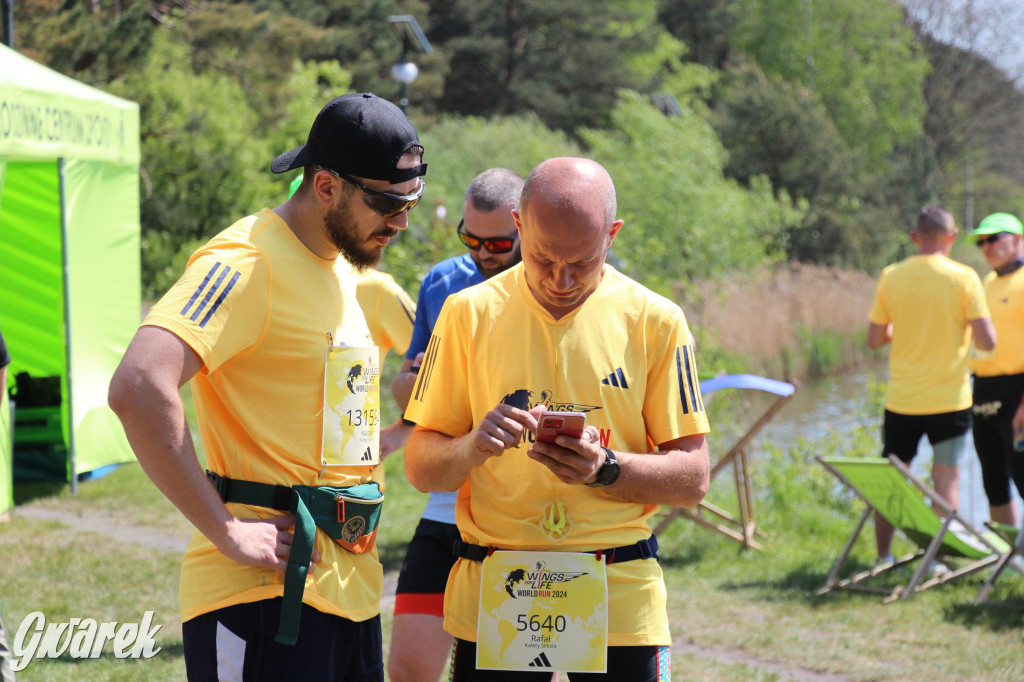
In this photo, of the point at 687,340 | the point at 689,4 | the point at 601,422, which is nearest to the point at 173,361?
the point at 601,422

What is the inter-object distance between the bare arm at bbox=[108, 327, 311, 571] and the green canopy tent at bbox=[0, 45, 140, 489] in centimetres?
610

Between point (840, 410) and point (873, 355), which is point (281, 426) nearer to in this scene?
point (840, 410)

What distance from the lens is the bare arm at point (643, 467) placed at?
208 cm

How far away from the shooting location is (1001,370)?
6.39 meters

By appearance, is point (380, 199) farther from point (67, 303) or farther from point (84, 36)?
point (84, 36)

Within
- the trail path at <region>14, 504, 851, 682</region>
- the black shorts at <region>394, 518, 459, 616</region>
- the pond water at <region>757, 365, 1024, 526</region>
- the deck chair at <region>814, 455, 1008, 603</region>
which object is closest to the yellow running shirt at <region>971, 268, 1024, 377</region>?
the deck chair at <region>814, 455, 1008, 603</region>

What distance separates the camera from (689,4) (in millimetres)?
58688

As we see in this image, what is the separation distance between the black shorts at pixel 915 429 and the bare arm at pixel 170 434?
16.7ft

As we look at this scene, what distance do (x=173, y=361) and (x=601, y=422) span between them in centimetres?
91

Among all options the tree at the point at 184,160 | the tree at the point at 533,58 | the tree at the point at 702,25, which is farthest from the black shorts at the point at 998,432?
the tree at the point at 702,25

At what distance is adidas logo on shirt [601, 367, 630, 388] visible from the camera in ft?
7.49

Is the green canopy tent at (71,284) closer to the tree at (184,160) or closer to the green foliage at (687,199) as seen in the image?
the tree at (184,160)

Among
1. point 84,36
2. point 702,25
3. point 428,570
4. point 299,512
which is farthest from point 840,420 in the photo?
point 702,25
